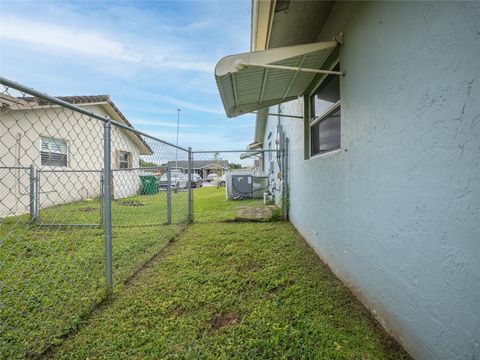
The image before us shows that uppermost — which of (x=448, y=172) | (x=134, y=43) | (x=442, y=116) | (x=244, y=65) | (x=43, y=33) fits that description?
(x=134, y=43)

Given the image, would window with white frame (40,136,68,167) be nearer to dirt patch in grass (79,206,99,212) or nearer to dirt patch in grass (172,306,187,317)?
dirt patch in grass (79,206,99,212)

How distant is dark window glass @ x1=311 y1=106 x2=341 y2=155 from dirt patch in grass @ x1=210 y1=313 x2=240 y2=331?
2.20 meters

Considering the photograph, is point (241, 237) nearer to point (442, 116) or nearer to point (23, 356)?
point (23, 356)

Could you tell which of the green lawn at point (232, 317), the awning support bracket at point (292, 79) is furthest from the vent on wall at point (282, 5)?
the green lawn at point (232, 317)

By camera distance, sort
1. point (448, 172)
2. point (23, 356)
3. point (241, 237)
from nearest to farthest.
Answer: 1. point (448, 172)
2. point (23, 356)
3. point (241, 237)

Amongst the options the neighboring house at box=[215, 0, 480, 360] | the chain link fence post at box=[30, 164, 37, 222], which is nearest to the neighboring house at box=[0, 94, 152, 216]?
the chain link fence post at box=[30, 164, 37, 222]

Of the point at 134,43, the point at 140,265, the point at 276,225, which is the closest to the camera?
the point at 140,265

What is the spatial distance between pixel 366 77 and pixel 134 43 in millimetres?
11523

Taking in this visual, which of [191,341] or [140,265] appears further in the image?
[140,265]

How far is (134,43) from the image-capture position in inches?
418

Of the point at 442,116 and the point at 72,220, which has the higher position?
the point at 442,116

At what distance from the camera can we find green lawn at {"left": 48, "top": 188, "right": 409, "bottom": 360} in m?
1.62

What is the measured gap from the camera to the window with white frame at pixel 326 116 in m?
3.02

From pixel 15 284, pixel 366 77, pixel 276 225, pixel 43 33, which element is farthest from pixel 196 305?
pixel 43 33
